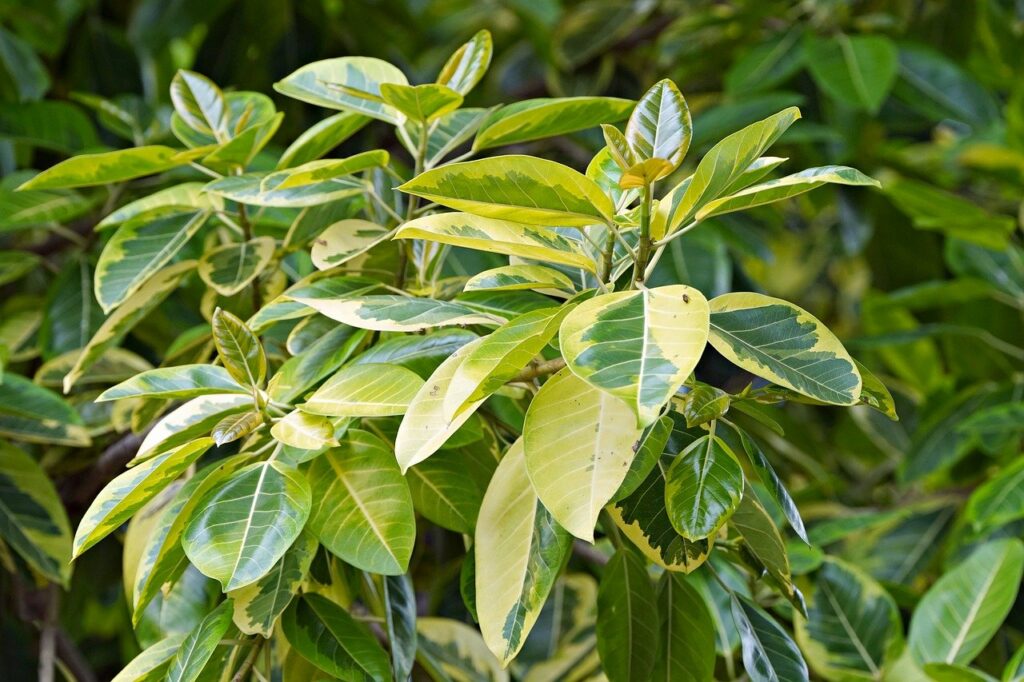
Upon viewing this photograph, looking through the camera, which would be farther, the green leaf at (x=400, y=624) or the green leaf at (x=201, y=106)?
the green leaf at (x=201, y=106)

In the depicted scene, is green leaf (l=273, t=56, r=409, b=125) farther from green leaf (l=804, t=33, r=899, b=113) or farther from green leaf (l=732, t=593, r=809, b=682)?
green leaf (l=804, t=33, r=899, b=113)

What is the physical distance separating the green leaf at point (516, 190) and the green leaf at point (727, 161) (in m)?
0.04

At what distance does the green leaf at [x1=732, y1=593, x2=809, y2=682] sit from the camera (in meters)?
0.59

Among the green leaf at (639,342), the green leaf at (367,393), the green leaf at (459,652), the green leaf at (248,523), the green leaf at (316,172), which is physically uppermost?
the green leaf at (316,172)

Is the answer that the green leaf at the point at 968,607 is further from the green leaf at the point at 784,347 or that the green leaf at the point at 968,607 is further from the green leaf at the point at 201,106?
the green leaf at the point at 201,106

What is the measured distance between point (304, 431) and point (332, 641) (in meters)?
0.14

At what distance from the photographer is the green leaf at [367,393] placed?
0.51 meters

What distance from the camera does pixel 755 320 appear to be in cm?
51

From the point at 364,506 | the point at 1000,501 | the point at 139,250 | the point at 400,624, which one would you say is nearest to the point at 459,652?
the point at 400,624

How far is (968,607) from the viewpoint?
852 millimetres

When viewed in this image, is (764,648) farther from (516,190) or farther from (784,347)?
(516,190)

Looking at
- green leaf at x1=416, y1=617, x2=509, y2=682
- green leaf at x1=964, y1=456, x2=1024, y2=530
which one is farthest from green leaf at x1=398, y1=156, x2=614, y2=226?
green leaf at x1=964, y1=456, x2=1024, y2=530

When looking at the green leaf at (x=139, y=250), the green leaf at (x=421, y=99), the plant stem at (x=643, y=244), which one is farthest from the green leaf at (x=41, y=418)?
the plant stem at (x=643, y=244)

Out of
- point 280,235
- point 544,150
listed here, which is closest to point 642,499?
point 280,235
